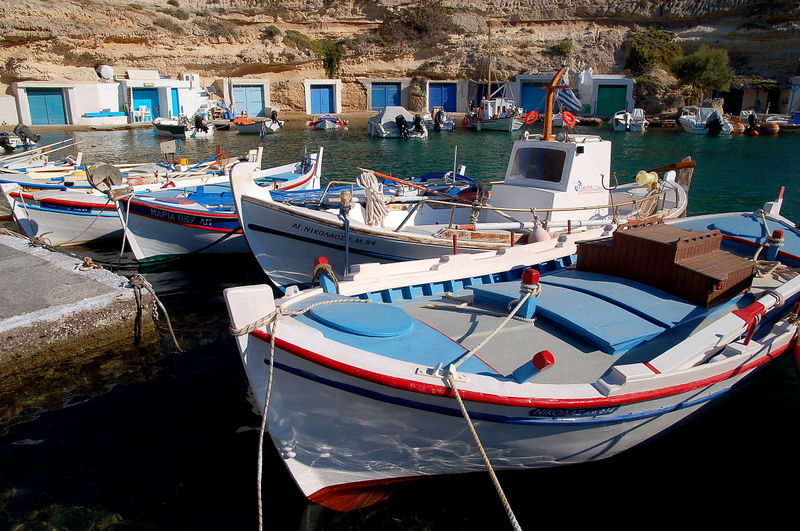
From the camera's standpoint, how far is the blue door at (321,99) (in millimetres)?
59156

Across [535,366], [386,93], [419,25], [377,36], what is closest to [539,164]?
[535,366]

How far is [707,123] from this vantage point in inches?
1812

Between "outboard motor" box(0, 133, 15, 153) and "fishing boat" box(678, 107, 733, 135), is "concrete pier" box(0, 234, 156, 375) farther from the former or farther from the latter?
"fishing boat" box(678, 107, 733, 135)

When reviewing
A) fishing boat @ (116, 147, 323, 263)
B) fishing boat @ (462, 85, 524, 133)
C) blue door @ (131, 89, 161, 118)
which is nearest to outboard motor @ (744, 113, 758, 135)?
fishing boat @ (462, 85, 524, 133)

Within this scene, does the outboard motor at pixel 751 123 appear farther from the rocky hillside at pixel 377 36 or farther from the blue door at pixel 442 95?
the blue door at pixel 442 95

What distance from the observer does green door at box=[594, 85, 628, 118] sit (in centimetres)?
5588

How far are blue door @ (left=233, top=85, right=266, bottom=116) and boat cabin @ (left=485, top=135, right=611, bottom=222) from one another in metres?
48.5

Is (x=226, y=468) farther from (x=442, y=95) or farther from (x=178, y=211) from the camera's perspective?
(x=442, y=95)

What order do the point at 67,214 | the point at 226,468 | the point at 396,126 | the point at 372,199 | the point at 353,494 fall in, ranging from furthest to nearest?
the point at 396,126 → the point at 67,214 → the point at 372,199 → the point at 226,468 → the point at 353,494

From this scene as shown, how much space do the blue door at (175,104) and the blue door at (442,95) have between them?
24877 mm

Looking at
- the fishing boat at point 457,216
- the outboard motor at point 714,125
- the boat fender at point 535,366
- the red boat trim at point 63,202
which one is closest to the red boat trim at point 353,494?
the boat fender at point 535,366

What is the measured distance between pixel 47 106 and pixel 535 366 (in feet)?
174

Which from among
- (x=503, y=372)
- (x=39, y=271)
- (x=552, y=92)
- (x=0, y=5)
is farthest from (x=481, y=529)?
(x=0, y=5)

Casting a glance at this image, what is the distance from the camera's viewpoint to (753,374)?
19.7 ft
